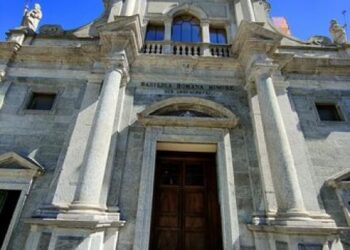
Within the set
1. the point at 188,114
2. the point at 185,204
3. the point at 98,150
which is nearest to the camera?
the point at 98,150

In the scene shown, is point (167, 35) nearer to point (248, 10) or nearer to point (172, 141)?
point (248, 10)

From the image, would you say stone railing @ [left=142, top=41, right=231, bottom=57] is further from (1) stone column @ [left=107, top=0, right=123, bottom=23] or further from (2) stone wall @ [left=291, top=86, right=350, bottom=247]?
(2) stone wall @ [left=291, top=86, right=350, bottom=247]

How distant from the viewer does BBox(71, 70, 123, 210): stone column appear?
203 inches

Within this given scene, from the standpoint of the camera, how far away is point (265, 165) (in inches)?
248

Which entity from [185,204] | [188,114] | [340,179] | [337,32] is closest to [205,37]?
[188,114]

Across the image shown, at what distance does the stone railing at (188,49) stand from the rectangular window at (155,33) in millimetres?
908

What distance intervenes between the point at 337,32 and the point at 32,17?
12173 mm

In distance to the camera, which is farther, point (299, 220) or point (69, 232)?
point (299, 220)

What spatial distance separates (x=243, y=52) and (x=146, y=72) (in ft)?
10.5

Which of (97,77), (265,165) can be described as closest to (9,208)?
(97,77)

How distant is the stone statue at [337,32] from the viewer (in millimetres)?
9336

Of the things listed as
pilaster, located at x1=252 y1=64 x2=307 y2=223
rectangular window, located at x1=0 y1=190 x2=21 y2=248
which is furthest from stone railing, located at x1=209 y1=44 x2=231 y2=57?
rectangular window, located at x1=0 y1=190 x2=21 y2=248

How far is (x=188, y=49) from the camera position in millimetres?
8758

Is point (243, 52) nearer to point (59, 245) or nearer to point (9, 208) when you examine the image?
point (59, 245)
